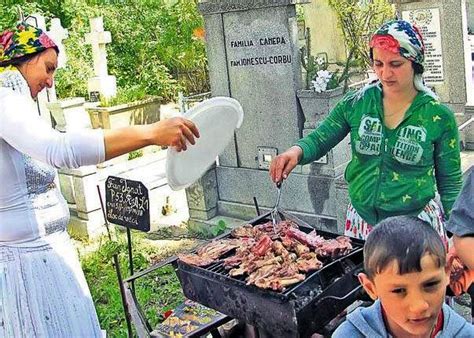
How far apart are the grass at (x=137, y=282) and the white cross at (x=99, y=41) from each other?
5.52 metres

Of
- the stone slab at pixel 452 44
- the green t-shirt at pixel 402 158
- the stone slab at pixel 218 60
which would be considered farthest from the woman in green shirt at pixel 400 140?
the stone slab at pixel 452 44

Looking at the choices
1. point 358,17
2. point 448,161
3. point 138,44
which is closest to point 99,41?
point 138,44

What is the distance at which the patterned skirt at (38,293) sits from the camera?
2.92 metres

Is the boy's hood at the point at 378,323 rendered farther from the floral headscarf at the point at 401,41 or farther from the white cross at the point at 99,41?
the white cross at the point at 99,41

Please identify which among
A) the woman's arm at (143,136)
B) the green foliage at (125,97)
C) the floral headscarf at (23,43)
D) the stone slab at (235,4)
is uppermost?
the stone slab at (235,4)

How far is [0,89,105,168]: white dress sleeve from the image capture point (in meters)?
2.48

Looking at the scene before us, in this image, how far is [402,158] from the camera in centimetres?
307

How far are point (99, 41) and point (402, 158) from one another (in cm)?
958

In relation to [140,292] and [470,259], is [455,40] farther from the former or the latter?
[470,259]

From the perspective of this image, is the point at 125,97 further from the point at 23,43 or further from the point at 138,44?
the point at 23,43

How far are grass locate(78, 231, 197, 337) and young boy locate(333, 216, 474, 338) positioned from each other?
293 centimetres

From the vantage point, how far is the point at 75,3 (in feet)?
52.9

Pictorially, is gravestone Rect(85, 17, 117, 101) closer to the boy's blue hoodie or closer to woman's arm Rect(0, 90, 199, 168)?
woman's arm Rect(0, 90, 199, 168)

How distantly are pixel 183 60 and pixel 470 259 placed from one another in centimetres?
1280
